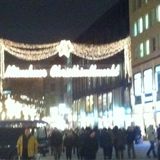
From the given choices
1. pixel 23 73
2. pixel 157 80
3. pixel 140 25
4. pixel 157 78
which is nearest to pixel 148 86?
pixel 157 80

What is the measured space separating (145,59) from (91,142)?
145 feet

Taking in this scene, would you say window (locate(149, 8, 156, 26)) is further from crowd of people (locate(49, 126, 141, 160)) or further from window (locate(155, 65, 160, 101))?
crowd of people (locate(49, 126, 141, 160))

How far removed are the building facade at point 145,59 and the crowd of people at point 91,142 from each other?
94.6 feet

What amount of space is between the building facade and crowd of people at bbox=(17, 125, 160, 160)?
2883cm

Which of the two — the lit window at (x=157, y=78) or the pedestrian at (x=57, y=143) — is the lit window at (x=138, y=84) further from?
the pedestrian at (x=57, y=143)

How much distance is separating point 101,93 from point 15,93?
225 ft

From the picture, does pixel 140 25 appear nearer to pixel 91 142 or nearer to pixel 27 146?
pixel 91 142

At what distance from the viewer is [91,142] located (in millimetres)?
28984

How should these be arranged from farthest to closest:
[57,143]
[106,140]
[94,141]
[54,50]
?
[54,50] < [57,143] < [106,140] < [94,141]

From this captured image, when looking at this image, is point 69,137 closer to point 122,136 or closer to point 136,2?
point 122,136

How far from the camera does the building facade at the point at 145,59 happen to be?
225 feet

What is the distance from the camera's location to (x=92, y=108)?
10338 centimetres

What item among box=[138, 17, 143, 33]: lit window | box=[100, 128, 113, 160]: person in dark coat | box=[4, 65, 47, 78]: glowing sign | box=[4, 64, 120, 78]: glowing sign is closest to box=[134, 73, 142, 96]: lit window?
box=[138, 17, 143, 33]: lit window

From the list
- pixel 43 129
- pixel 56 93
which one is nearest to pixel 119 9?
pixel 43 129
